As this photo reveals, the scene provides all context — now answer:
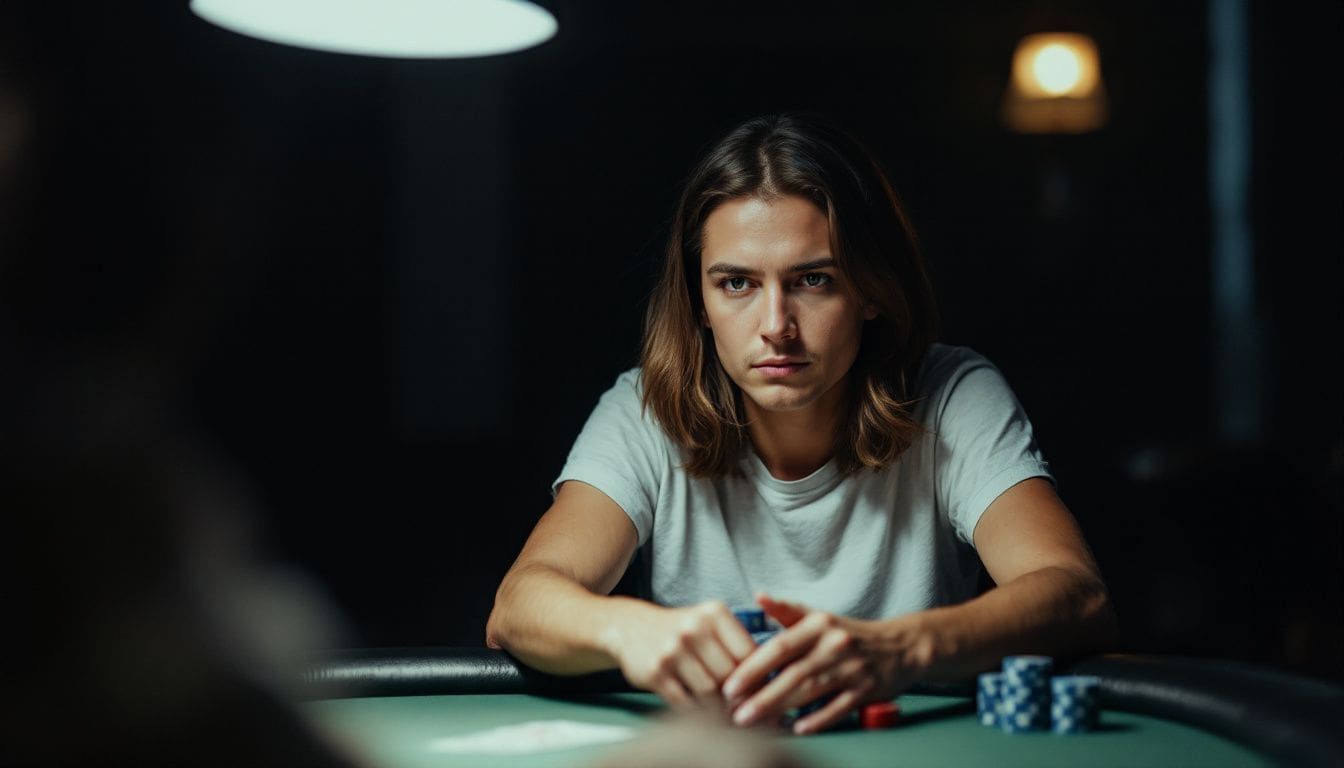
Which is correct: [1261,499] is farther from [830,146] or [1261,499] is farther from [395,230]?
[395,230]

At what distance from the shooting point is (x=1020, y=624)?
5.48 feet

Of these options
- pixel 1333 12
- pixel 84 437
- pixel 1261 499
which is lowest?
pixel 1261 499

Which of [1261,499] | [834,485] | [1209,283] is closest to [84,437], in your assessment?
[834,485]

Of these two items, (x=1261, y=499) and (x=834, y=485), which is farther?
(x=1261, y=499)

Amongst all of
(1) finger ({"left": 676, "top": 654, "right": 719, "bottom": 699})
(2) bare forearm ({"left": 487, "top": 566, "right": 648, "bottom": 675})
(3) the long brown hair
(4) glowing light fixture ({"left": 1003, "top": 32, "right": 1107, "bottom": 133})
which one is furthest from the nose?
(4) glowing light fixture ({"left": 1003, "top": 32, "right": 1107, "bottom": 133})

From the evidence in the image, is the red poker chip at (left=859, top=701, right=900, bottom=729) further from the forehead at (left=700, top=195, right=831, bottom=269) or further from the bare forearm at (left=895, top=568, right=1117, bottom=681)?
the forehead at (left=700, top=195, right=831, bottom=269)

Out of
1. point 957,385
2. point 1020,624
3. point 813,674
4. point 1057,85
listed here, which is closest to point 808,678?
point 813,674

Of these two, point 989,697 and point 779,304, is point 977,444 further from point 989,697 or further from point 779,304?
point 989,697

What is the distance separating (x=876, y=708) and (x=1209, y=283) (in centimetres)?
338

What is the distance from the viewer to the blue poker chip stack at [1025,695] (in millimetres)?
1403

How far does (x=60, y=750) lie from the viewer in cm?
48

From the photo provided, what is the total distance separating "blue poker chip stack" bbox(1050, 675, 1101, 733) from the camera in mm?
1410

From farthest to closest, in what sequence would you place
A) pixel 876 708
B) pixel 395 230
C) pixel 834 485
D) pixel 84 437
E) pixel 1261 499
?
pixel 395 230 < pixel 1261 499 < pixel 834 485 < pixel 876 708 < pixel 84 437

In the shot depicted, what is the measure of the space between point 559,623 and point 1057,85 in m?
3.69
